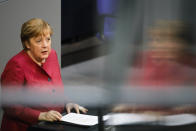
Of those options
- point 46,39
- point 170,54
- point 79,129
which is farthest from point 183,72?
point 46,39

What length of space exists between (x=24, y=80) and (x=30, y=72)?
4 centimetres

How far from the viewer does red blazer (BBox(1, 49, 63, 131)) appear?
1.09 meters

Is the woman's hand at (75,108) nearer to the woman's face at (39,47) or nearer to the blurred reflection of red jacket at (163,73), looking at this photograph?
the woman's face at (39,47)

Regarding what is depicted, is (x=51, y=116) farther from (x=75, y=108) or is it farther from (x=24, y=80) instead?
(x=24, y=80)

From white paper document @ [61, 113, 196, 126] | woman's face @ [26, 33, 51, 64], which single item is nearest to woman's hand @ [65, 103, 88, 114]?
woman's face @ [26, 33, 51, 64]

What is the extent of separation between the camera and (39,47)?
46.6 inches

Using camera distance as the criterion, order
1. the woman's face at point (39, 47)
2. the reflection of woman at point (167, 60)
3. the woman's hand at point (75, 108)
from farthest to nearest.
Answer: the woman's face at point (39, 47), the woman's hand at point (75, 108), the reflection of woman at point (167, 60)

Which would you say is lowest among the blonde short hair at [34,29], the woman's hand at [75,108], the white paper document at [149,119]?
the white paper document at [149,119]

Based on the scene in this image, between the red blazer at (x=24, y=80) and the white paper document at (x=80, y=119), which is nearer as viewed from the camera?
the white paper document at (x=80, y=119)

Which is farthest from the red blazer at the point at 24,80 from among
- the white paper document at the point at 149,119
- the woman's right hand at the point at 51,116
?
the white paper document at the point at 149,119

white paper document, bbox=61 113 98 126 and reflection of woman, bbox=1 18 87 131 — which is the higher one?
reflection of woman, bbox=1 18 87 131

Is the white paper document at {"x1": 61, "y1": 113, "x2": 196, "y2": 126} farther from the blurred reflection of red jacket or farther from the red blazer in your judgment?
the red blazer

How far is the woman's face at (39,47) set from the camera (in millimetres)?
1147

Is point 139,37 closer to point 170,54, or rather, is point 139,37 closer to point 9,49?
point 170,54
